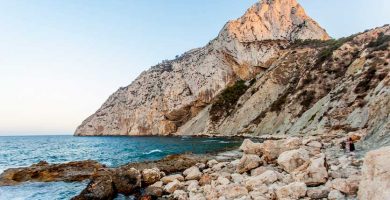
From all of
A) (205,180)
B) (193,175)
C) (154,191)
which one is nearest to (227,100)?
(193,175)

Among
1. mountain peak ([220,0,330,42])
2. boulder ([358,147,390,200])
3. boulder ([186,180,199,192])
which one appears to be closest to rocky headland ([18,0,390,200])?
boulder ([358,147,390,200])

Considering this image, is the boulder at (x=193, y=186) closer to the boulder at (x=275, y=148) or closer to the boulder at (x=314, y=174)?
the boulder at (x=314, y=174)

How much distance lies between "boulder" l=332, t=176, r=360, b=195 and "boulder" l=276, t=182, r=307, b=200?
123 cm

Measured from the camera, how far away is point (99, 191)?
18.5m

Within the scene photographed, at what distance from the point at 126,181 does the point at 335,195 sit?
1215 cm

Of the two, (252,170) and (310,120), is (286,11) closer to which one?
(310,120)

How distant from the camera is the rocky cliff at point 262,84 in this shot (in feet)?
180

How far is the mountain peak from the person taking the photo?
106750 mm

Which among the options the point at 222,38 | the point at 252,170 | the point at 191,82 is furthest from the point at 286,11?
the point at 252,170

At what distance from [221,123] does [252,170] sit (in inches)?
2714

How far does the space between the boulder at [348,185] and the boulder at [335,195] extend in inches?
8.4

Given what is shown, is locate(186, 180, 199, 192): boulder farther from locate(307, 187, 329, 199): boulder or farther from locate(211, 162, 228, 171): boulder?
locate(307, 187, 329, 199): boulder

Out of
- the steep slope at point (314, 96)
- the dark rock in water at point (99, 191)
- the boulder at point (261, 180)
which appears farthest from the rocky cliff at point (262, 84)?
the dark rock in water at point (99, 191)

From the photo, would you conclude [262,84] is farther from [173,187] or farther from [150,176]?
[173,187]
